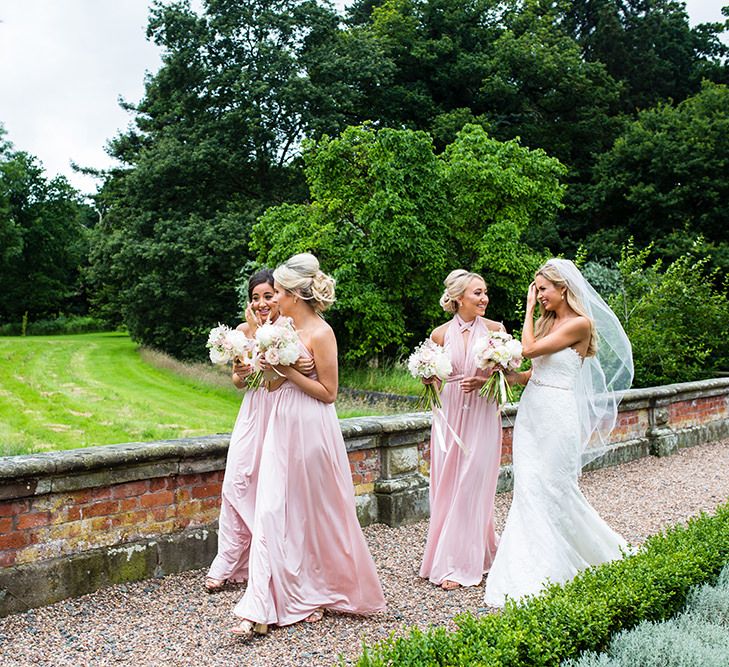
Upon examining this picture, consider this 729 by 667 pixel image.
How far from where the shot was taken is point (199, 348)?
2622 centimetres

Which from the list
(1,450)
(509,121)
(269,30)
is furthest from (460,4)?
(1,450)

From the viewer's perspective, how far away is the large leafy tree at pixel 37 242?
4775 cm

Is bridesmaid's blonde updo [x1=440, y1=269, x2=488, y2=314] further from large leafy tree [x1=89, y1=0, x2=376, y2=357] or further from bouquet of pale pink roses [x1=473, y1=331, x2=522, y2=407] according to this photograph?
large leafy tree [x1=89, y1=0, x2=376, y2=357]

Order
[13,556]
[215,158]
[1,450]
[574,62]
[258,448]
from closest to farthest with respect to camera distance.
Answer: [13,556] < [258,448] < [1,450] < [215,158] < [574,62]

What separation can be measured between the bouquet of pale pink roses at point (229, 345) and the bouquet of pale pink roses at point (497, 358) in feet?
5.14

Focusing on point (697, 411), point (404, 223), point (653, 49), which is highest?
point (653, 49)

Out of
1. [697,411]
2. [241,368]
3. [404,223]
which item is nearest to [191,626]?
[241,368]

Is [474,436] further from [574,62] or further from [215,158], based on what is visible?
[574,62]

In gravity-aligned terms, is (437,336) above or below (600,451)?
above

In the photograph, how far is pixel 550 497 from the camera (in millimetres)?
4930

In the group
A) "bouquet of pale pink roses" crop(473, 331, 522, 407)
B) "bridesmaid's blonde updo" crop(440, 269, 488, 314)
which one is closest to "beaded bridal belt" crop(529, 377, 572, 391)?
"bouquet of pale pink roses" crop(473, 331, 522, 407)

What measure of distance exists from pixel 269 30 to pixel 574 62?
10867mm

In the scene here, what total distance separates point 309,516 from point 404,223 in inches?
546

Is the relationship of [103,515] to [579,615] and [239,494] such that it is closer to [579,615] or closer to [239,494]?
[239,494]
